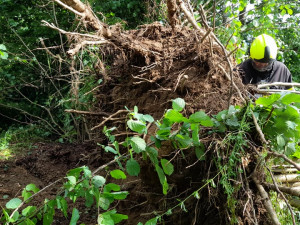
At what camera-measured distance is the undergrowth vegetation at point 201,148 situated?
75.2 inches

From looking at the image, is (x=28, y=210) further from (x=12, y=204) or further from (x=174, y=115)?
(x=174, y=115)

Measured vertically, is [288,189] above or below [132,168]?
below

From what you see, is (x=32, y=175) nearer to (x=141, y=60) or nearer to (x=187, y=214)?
(x=141, y=60)

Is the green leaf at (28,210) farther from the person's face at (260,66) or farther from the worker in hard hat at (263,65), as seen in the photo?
the person's face at (260,66)

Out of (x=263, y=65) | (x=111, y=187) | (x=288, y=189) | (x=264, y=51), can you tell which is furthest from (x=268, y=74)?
(x=111, y=187)

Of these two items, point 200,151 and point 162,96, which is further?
point 162,96

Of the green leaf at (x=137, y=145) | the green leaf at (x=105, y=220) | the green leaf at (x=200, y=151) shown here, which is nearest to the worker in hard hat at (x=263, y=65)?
the green leaf at (x=200, y=151)

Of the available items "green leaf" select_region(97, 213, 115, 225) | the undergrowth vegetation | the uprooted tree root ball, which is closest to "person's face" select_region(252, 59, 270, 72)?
the uprooted tree root ball

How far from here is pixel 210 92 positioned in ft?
8.71

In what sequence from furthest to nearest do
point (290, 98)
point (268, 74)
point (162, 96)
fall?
point (268, 74) → point (162, 96) → point (290, 98)

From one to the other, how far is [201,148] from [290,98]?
0.61 m

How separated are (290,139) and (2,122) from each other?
23.1 ft

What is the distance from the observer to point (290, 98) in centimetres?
194

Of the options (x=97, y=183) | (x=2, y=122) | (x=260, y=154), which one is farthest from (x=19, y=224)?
(x=2, y=122)
